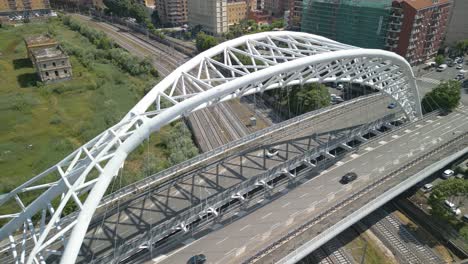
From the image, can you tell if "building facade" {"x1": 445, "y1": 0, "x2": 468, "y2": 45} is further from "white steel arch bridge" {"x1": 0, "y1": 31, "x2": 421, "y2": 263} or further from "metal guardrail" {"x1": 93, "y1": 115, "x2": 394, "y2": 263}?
"metal guardrail" {"x1": 93, "y1": 115, "x2": 394, "y2": 263}

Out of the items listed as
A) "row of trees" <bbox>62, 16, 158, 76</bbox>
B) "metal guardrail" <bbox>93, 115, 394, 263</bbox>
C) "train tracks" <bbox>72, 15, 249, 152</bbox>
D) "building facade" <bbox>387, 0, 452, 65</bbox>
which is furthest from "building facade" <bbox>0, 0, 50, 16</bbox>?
"metal guardrail" <bbox>93, 115, 394, 263</bbox>

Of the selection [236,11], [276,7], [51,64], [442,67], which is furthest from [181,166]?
[276,7]

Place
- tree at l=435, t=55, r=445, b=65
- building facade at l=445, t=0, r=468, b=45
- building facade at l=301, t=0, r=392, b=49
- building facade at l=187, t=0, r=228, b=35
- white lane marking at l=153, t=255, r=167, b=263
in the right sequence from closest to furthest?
white lane marking at l=153, t=255, r=167, b=263 → building facade at l=301, t=0, r=392, b=49 → tree at l=435, t=55, r=445, b=65 → building facade at l=445, t=0, r=468, b=45 → building facade at l=187, t=0, r=228, b=35

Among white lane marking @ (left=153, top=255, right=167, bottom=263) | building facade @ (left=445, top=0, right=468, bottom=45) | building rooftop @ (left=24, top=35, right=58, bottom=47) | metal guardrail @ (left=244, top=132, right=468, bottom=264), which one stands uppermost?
building facade @ (left=445, top=0, right=468, bottom=45)

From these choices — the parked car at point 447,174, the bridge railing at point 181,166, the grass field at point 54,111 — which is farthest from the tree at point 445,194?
the grass field at point 54,111

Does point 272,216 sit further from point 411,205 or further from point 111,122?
point 111,122

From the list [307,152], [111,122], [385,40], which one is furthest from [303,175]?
[385,40]
